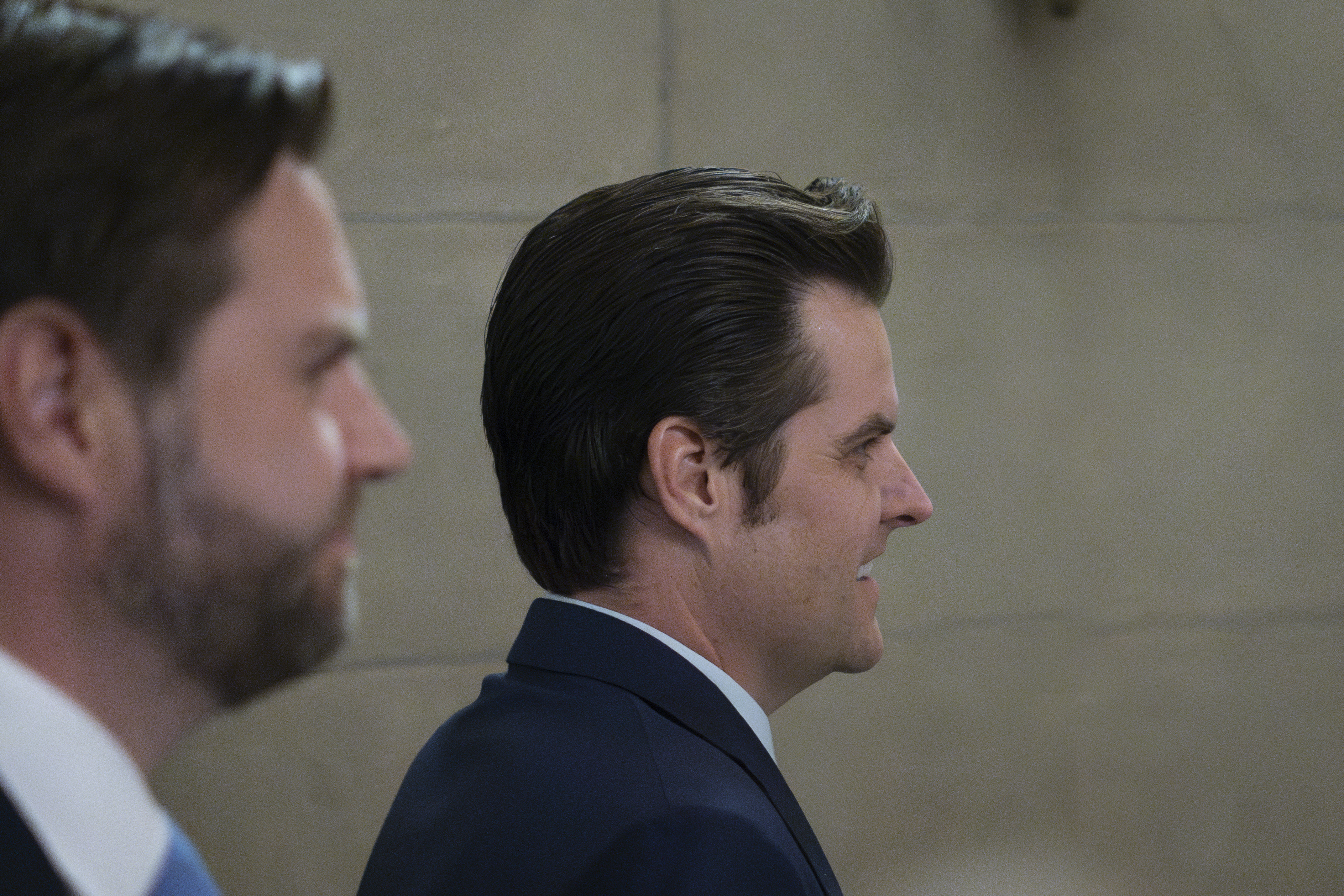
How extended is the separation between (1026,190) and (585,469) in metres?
1.82

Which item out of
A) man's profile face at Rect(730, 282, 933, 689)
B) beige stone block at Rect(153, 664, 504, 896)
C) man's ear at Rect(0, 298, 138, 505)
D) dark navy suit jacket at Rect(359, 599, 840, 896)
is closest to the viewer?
man's ear at Rect(0, 298, 138, 505)

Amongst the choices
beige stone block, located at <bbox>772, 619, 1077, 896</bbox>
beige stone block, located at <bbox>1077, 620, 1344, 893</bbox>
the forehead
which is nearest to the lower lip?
the forehead

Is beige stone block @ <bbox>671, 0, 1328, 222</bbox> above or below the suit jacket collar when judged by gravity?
above

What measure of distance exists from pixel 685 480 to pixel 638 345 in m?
0.15

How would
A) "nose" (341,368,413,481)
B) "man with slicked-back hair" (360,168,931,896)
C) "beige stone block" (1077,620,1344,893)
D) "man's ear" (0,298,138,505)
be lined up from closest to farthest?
"man's ear" (0,298,138,505) → "nose" (341,368,413,481) → "man with slicked-back hair" (360,168,931,896) → "beige stone block" (1077,620,1344,893)

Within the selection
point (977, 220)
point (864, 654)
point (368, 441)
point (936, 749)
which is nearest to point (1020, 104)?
point (977, 220)

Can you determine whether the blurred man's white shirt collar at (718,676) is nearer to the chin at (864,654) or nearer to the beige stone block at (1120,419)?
the chin at (864,654)

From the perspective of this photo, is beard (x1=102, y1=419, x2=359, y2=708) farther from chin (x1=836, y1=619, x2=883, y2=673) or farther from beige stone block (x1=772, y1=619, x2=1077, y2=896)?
beige stone block (x1=772, y1=619, x2=1077, y2=896)

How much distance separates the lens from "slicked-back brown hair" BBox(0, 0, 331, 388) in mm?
585

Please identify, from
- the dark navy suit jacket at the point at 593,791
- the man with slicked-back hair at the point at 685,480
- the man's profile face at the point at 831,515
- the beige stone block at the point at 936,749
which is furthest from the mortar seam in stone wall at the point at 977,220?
the dark navy suit jacket at the point at 593,791

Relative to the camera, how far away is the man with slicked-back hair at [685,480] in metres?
1.28

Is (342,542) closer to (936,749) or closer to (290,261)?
(290,261)

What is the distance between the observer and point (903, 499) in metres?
1.49

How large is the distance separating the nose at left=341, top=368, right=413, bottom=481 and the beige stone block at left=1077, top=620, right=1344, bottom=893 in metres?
2.56
